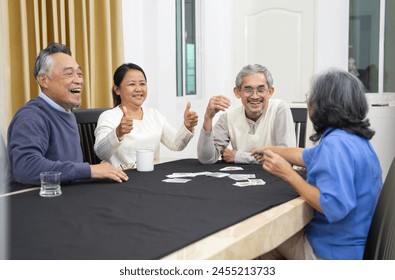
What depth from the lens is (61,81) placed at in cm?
174

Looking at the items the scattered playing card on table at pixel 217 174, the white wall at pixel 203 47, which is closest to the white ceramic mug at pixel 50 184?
the scattered playing card on table at pixel 217 174

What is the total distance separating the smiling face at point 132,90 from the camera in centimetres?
221

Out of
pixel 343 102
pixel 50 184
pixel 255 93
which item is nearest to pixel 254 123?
pixel 255 93

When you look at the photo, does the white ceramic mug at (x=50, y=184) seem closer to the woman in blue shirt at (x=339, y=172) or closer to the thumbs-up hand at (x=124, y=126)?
the thumbs-up hand at (x=124, y=126)

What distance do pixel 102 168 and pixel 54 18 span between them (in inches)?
47.8

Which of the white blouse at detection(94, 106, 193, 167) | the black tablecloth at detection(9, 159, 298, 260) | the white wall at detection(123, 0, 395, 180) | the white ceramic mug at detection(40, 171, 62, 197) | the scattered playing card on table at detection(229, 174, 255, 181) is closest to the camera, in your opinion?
the black tablecloth at detection(9, 159, 298, 260)

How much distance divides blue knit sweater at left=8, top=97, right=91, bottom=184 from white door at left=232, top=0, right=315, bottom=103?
8.70 feet

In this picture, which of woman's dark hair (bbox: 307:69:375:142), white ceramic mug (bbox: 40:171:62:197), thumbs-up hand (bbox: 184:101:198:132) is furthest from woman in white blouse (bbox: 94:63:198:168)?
woman's dark hair (bbox: 307:69:375:142)

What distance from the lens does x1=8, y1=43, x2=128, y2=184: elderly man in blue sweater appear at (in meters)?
1.47

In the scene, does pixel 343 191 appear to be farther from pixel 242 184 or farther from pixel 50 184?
pixel 50 184

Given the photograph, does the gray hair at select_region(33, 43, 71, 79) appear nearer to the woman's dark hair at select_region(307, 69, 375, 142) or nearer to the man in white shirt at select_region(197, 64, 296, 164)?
the man in white shirt at select_region(197, 64, 296, 164)

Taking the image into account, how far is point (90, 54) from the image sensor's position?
2.68 m

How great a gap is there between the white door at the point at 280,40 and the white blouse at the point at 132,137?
79.6 inches

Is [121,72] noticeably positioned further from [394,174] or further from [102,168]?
[394,174]
